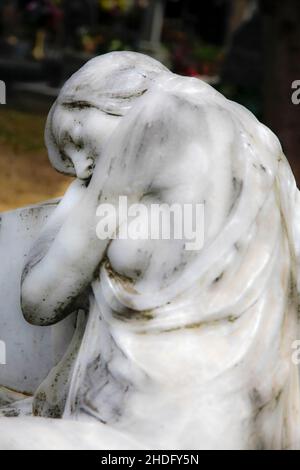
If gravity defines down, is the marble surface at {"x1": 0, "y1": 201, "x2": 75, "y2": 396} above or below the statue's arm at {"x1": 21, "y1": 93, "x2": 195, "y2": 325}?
below

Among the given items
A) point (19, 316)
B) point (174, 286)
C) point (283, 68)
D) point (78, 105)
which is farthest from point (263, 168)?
point (283, 68)

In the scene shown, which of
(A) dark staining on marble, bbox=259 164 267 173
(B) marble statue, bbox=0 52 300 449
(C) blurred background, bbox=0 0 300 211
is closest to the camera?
(B) marble statue, bbox=0 52 300 449

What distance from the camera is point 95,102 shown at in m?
2.54

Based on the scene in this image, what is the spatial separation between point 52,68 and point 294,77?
23.7 feet

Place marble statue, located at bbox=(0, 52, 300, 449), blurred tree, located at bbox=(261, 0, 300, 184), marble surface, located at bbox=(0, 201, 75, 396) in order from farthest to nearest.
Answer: blurred tree, located at bbox=(261, 0, 300, 184), marble surface, located at bbox=(0, 201, 75, 396), marble statue, located at bbox=(0, 52, 300, 449)

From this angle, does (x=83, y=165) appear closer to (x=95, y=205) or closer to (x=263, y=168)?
(x=95, y=205)

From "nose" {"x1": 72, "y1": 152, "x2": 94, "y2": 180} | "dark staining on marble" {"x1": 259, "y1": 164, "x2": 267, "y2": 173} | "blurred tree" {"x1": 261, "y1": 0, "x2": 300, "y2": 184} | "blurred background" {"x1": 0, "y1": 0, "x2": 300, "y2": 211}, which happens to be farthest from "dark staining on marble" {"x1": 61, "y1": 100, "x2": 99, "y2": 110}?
"blurred tree" {"x1": 261, "y1": 0, "x2": 300, "y2": 184}

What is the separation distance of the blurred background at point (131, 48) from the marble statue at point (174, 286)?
5724mm

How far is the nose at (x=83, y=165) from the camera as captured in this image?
102 inches

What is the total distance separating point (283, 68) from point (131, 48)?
7.36 meters

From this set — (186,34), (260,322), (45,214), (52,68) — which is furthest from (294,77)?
(186,34)

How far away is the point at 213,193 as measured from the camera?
242cm

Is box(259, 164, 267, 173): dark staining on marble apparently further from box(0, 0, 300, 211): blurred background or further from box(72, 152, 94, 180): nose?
box(0, 0, 300, 211): blurred background

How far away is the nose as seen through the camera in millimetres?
2586
